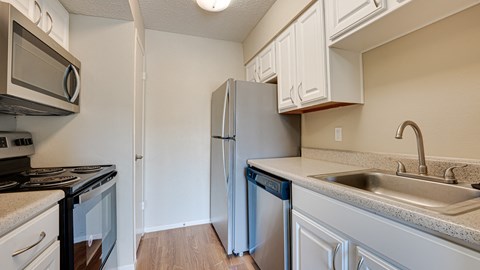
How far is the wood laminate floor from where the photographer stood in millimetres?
1854

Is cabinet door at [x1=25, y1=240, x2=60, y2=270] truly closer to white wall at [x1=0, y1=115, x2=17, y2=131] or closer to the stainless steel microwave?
the stainless steel microwave

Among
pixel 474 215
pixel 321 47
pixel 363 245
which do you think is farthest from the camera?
pixel 321 47

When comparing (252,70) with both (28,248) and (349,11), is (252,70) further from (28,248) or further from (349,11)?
(28,248)

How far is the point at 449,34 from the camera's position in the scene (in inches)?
41.4

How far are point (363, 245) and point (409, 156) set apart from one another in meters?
0.72

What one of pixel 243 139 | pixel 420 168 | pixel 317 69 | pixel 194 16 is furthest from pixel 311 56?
pixel 194 16

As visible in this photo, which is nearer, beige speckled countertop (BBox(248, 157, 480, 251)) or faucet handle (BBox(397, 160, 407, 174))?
beige speckled countertop (BBox(248, 157, 480, 251))

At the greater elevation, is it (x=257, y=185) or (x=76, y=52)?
(x=76, y=52)

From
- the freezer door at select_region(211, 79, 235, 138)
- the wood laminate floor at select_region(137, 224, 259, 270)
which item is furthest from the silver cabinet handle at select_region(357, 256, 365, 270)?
the freezer door at select_region(211, 79, 235, 138)

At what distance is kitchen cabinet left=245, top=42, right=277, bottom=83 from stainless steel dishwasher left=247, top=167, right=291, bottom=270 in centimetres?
104

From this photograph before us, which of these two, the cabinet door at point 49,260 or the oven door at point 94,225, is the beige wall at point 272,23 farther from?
the cabinet door at point 49,260

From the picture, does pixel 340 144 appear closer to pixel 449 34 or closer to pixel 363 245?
pixel 449 34

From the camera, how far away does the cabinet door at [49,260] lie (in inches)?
29.8

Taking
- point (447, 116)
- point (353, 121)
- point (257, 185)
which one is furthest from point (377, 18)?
point (257, 185)
